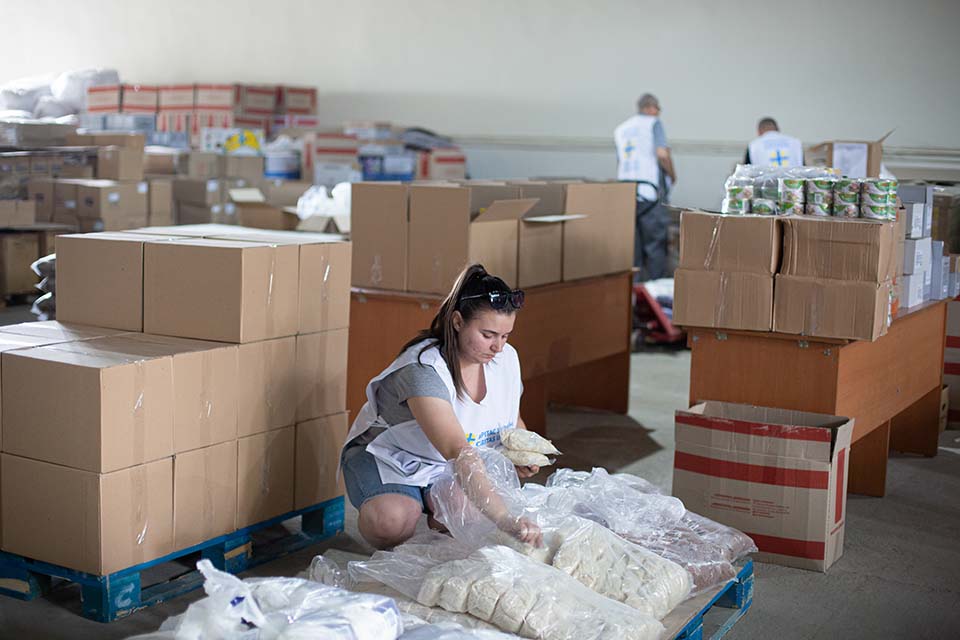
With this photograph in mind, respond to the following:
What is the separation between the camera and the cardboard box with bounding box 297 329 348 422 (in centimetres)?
343

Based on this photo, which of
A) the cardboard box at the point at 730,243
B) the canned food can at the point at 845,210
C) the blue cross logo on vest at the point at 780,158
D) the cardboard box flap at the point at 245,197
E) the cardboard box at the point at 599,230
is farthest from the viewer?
the blue cross logo on vest at the point at 780,158

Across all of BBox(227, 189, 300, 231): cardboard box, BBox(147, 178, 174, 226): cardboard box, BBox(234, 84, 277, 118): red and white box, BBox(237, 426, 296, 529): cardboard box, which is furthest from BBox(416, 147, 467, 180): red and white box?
BBox(237, 426, 296, 529): cardboard box

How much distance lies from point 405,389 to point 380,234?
1.66m

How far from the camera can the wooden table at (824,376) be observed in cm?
367

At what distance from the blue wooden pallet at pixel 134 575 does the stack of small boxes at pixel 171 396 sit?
28 mm

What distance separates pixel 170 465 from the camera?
2992 millimetres

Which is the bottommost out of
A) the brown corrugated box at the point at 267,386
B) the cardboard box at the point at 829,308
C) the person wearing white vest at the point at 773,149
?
the brown corrugated box at the point at 267,386

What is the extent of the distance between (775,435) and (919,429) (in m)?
1.90

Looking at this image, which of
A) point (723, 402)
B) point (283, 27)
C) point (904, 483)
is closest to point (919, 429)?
point (904, 483)

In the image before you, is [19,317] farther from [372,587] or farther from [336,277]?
[372,587]

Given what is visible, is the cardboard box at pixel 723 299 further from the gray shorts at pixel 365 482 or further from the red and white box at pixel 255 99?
the red and white box at pixel 255 99

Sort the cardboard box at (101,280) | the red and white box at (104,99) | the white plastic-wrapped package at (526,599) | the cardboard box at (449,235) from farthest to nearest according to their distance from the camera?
the red and white box at (104,99), the cardboard box at (449,235), the cardboard box at (101,280), the white plastic-wrapped package at (526,599)

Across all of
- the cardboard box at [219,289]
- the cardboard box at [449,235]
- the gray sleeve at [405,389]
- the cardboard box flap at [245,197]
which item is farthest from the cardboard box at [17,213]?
the gray sleeve at [405,389]

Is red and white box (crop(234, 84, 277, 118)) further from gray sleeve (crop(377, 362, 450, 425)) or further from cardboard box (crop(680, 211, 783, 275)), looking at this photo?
gray sleeve (crop(377, 362, 450, 425))
